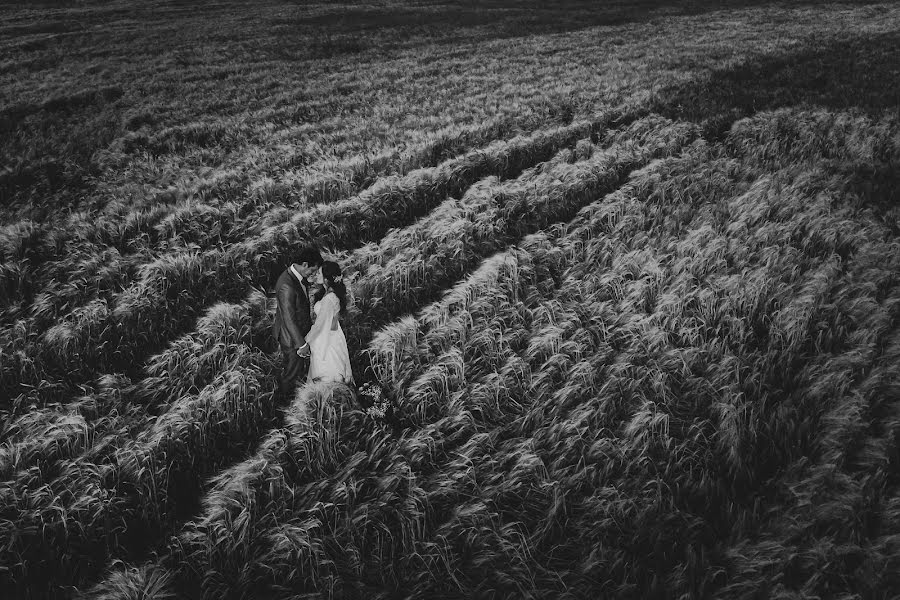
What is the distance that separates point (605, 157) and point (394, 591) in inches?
385

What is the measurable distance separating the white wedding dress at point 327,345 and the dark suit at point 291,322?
112 millimetres

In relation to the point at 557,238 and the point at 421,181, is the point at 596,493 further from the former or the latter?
the point at 421,181

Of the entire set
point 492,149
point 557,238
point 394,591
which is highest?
point 492,149

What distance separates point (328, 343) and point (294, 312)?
456 mm

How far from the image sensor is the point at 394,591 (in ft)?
10.8

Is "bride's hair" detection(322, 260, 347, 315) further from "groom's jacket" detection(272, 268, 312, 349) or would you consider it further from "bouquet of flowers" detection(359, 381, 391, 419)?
"bouquet of flowers" detection(359, 381, 391, 419)

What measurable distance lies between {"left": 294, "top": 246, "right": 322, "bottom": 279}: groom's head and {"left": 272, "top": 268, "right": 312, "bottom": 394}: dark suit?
127 millimetres

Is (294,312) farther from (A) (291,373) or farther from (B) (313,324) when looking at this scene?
(A) (291,373)

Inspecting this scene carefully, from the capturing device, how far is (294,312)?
484cm

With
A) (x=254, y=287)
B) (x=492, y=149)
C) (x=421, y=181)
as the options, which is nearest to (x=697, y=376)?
(x=254, y=287)

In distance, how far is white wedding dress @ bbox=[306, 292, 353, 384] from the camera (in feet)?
16.0

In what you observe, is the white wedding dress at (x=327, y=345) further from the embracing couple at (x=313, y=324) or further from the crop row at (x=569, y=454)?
the crop row at (x=569, y=454)

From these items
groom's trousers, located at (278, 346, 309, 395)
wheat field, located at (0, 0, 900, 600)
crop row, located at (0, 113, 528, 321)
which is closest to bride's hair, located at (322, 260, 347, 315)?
groom's trousers, located at (278, 346, 309, 395)

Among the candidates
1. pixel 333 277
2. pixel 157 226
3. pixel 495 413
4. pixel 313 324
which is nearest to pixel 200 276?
pixel 157 226
